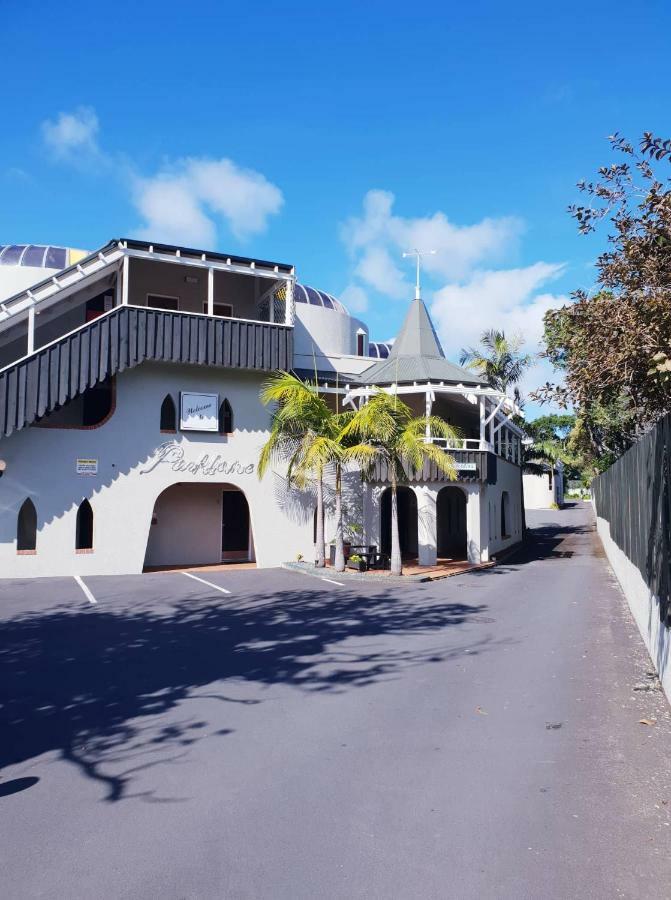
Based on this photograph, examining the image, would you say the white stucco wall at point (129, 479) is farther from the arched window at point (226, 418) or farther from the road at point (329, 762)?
the road at point (329, 762)

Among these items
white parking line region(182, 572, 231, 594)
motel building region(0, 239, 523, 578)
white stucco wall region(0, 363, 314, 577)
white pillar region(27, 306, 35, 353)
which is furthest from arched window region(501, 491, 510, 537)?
white pillar region(27, 306, 35, 353)

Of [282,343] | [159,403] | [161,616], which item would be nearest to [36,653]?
[161,616]

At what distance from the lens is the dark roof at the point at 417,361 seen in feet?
79.5

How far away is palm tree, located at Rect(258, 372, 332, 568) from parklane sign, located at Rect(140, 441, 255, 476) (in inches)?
32.8

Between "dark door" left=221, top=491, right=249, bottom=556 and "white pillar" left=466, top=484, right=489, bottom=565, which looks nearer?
"white pillar" left=466, top=484, right=489, bottom=565

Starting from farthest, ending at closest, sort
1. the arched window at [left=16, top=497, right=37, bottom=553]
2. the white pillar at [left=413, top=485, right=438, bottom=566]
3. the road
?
the white pillar at [left=413, top=485, right=438, bottom=566]
the arched window at [left=16, top=497, right=37, bottom=553]
the road

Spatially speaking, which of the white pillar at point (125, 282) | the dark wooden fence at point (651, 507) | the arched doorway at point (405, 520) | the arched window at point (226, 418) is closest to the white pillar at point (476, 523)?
the arched doorway at point (405, 520)

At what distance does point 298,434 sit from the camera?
67.8 feet

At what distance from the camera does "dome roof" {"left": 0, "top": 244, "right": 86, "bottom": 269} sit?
964 inches

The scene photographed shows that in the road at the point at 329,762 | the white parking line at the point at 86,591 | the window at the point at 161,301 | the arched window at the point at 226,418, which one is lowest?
the road at the point at 329,762

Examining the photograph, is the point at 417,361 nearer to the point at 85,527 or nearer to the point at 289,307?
the point at 289,307

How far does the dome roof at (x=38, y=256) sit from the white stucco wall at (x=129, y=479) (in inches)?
318

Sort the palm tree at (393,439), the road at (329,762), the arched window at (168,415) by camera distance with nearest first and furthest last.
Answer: the road at (329,762)
the palm tree at (393,439)
the arched window at (168,415)

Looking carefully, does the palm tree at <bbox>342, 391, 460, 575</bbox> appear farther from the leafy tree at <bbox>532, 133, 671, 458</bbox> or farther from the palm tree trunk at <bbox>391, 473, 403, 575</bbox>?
the leafy tree at <bbox>532, 133, 671, 458</bbox>
